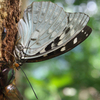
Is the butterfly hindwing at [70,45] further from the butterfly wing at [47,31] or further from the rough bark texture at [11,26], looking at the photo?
the rough bark texture at [11,26]

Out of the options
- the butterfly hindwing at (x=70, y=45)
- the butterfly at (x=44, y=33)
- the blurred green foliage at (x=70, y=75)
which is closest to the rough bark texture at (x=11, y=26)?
the butterfly at (x=44, y=33)

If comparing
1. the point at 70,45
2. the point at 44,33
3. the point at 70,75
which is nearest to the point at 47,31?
the point at 44,33

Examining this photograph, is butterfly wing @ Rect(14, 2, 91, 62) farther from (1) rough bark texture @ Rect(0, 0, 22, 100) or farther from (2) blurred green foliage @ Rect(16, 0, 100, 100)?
(2) blurred green foliage @ Rect(16, 0, 100, 100)

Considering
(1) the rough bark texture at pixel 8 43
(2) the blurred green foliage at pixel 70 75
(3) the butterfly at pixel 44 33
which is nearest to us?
(1) the rough bark texture at pixel 8 43

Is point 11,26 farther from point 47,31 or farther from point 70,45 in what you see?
point 70,45

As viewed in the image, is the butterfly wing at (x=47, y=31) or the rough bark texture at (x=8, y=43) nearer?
the rough bark texture at (x=8, y=43)

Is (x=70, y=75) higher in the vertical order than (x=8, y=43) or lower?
lower

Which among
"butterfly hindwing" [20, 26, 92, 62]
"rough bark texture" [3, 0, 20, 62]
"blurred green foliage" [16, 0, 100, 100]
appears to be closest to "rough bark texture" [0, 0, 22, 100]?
"rough bark texture" [3, 0, 20, 62]
